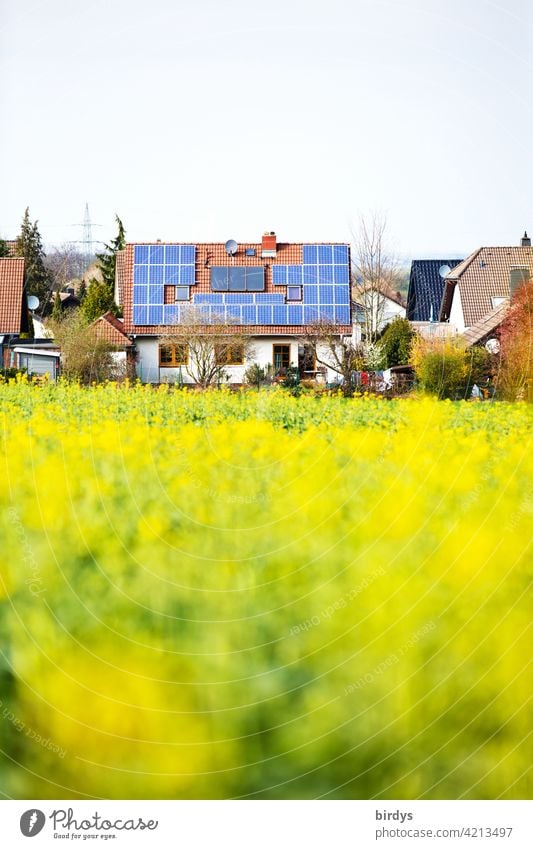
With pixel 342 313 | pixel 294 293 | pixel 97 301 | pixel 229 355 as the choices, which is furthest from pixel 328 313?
pixel 97 301

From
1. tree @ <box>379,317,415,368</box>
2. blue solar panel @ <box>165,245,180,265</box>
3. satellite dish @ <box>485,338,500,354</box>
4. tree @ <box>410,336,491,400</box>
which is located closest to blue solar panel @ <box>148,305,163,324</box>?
blue solar panel @ <box>165,245,180,265</box>

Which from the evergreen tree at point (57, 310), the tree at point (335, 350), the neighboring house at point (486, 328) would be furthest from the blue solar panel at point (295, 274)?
the evergreen tree at point (57, 310)

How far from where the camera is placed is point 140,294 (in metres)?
3.62

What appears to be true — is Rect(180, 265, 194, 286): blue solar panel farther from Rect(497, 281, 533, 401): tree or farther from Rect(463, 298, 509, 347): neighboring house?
Rect(497, 281, 533, 401): tree

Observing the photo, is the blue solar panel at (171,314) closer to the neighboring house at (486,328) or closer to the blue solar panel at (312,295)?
the blue solar panel at (312,295)

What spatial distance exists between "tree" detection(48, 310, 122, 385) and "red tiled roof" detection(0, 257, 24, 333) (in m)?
0.29

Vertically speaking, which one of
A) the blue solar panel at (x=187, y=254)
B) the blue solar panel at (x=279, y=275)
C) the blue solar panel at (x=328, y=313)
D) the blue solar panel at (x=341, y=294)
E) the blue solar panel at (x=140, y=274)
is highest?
the blue solar panel at (x=187, y=254)

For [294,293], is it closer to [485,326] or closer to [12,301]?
[485,326]

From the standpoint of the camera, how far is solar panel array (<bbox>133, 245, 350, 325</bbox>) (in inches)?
127

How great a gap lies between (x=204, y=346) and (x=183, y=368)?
0.18 metres

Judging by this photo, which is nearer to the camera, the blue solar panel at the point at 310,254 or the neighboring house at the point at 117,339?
the blue solar panel at the point at 310,254

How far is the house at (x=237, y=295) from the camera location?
10.5ft

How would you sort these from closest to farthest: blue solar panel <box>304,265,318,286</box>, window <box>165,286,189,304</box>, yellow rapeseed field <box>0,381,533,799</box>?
yellow rapeseed field <box>0,381,533,799</box> → blue solar panel <box>304,265,318,286</box> → window <box>165,286,189,304</box>

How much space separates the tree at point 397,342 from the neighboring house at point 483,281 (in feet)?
0.54
